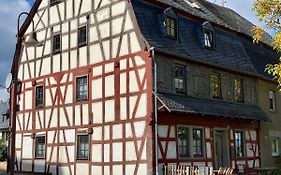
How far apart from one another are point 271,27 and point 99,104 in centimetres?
1110

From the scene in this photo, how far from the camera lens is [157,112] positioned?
61.3 ft

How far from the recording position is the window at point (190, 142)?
20.2m

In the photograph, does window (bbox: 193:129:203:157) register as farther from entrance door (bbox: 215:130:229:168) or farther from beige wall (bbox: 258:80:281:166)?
beige wall (bbox: 258:80:281:166)

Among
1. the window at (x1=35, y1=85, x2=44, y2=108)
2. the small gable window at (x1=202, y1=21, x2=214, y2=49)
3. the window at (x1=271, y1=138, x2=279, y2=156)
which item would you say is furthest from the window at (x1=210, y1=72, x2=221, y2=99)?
the window at (x1=35, y1=85, x2=44, y2=108)

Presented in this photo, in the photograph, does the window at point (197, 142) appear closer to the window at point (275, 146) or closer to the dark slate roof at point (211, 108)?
the dark slate roof at point (211, 108)

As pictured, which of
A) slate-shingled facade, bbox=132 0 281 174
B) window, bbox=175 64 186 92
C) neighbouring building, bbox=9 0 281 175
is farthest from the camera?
window, bbox=175 64 186 92

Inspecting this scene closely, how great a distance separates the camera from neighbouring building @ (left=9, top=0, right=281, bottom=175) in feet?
63.6

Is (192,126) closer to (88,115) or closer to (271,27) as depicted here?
(88,115)

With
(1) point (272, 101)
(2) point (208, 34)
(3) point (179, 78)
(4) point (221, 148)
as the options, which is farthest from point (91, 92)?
(1) point (272, 101)

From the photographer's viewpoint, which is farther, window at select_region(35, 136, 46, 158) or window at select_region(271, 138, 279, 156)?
window at select_region(271, 138, 279, 156)

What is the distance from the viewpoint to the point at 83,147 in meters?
A: 22.0

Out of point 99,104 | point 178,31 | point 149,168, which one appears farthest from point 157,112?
point 178,31

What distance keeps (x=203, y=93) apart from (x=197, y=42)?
9.75ft

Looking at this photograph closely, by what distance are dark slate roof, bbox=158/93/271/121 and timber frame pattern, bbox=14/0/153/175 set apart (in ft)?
3.92
